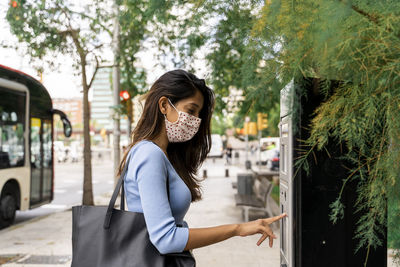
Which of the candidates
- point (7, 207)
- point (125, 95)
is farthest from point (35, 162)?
point (125, 95)

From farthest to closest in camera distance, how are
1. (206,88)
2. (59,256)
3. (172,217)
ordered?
(59,256), (206,88), (172,217)

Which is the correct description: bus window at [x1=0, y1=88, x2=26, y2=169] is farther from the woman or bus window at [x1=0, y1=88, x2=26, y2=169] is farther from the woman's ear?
the woman's ear

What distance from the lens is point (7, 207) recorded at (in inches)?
321

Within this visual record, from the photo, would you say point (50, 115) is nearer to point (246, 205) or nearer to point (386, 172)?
point (246, 205)

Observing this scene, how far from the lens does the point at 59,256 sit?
229 inches

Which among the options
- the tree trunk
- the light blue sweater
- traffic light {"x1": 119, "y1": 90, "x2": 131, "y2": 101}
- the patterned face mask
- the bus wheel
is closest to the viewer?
the light blue sweater

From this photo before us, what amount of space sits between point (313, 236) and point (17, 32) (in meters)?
7.97

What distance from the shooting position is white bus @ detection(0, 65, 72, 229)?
813cm

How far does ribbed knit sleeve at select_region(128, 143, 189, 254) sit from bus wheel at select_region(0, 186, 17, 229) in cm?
737

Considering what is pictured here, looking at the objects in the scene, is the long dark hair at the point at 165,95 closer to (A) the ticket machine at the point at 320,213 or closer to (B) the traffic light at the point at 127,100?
(A) the ticket machine at the point at 320,213

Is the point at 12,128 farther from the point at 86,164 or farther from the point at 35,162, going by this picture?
the point at 86,164

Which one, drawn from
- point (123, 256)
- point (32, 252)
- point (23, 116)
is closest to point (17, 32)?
point (23, 116)

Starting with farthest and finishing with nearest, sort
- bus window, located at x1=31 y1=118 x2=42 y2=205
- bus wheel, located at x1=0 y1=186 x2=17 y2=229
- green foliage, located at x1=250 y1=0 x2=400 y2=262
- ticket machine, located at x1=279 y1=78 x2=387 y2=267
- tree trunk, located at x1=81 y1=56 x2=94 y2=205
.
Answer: tree trunk, located at x1=81 y1=56 x2=94 y2=205 → bus window, located at x1=31 y1=118 x2=42 y2=205 → bus wheel, located at x1=0 y1=186 x2=17 y2=229 → ticket machine, located at x1=279 y1=78 x2=387 y2=267 → green foliage, located at x1=250 y1=0 x2=400 y2=262

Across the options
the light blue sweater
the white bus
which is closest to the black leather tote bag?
the light blue sweater
